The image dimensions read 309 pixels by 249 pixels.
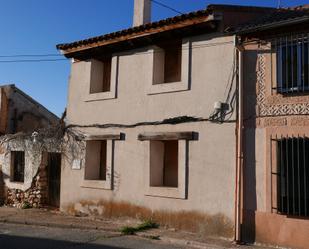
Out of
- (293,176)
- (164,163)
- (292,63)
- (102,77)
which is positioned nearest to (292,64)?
(292,63)

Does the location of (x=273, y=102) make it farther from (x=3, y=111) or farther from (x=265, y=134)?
(x=3, y=111)

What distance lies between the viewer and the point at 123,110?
1230 cm

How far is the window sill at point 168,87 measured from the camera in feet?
35.9

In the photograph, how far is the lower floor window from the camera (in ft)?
28.8

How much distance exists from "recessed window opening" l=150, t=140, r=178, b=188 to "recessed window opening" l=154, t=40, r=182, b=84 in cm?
164

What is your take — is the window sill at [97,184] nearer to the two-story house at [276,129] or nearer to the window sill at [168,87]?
the window sill at [168,87]

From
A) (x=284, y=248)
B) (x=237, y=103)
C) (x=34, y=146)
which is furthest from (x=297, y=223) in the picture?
(x=34, y=146)

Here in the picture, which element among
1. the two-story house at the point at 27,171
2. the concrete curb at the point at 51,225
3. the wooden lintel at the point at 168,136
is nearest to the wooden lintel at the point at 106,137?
the wooden lintel at the point at 168,136

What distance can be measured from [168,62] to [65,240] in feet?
17.1

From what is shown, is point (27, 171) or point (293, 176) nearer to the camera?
point (293, 176)

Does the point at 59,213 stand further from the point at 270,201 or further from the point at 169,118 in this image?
the point at 270,201

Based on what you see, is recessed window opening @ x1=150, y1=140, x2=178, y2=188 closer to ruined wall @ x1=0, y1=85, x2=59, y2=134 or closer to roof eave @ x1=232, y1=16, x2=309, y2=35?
roof eave @ x1=232, y1=16, x2=309, y2=35

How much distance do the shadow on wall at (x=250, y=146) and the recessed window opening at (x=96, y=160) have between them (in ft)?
16.2

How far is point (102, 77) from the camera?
45.0ft
